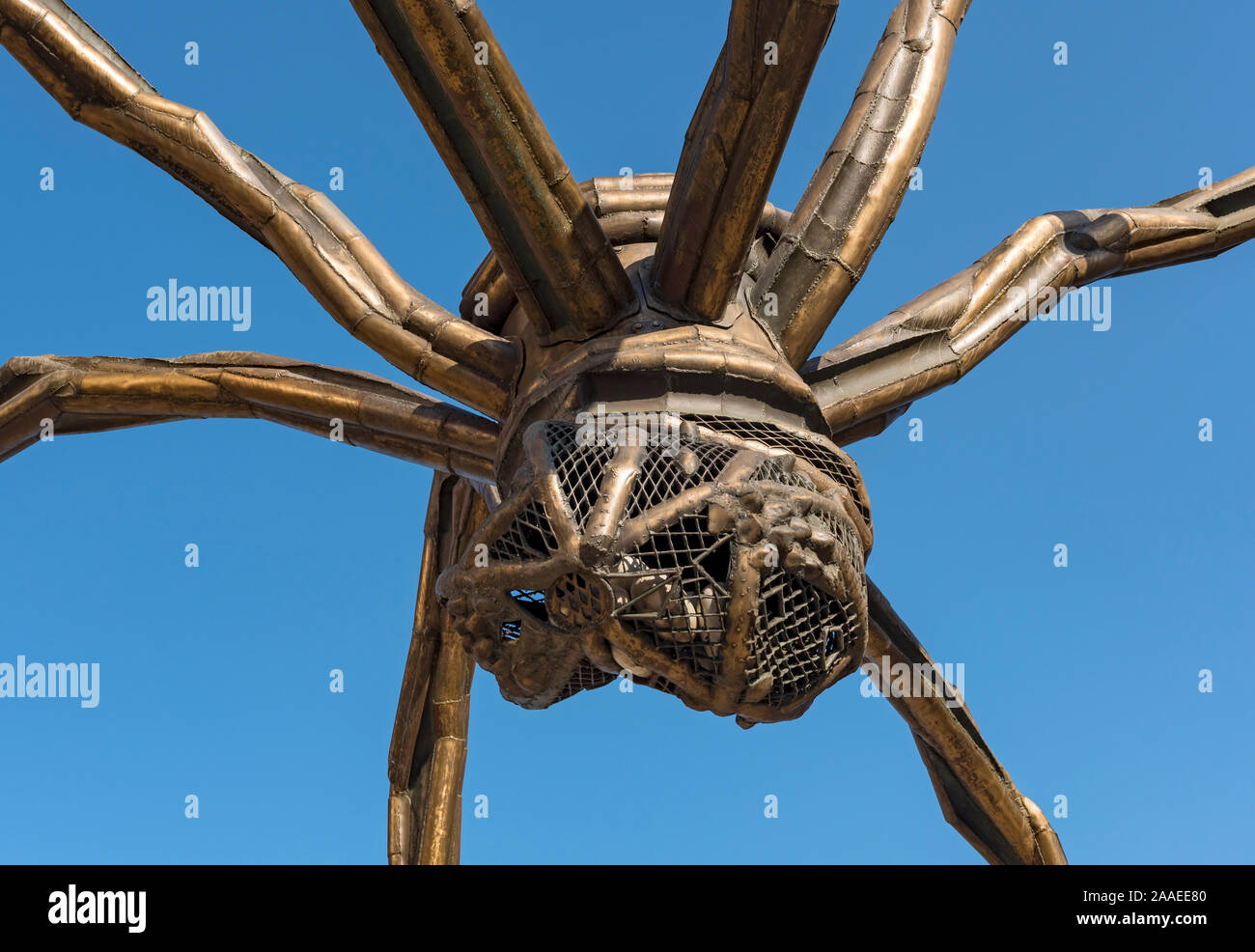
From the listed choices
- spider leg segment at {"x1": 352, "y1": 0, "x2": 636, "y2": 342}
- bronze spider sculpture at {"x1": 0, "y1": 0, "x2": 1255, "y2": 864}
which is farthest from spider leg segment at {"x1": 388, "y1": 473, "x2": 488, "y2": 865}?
spider leg segment at {"x1": 352, "y1": 0, "x2": 636, "y2": 342}

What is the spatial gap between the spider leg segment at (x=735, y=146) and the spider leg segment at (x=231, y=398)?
1452 mm

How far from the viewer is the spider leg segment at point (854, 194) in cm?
652

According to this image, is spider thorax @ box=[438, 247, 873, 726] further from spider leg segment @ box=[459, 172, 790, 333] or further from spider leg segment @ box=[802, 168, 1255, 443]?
spider leg segment @ box=[459, 172, 790, 333]

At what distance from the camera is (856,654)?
19.0 ft

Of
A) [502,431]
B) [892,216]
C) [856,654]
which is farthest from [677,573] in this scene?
[892,216]

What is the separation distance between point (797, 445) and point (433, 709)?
326 centimetres

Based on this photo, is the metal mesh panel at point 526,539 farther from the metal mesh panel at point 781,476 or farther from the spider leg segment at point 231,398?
the spider leg segment at point 231,398

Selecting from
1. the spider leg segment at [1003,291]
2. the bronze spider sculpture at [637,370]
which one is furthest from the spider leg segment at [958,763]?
the spider leg segment at [1003,291]

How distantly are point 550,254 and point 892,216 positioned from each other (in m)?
1.69

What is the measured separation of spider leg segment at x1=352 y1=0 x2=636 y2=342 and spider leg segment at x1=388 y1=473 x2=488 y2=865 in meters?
2.31

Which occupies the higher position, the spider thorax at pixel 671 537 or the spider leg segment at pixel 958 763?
the spider thorax at pixel 671 537

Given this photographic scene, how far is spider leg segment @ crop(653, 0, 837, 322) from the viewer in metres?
5.24

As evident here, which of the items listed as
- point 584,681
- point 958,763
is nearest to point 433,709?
point 584,681

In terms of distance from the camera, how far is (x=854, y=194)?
6.65 m
